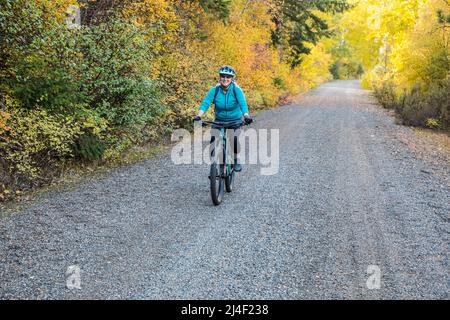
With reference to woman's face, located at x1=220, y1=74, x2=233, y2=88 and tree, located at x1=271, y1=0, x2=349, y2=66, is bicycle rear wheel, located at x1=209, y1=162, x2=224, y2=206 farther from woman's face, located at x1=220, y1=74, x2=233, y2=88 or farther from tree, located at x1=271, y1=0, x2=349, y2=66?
tree, located at x1=271, y1=0, x2=349, y2=66

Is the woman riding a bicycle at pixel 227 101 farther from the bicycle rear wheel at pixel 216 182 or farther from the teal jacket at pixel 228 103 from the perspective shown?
the bicycle rear wheel at pixel 216 182

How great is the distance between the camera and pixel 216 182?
6.95 metres

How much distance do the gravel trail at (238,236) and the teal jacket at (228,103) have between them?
4.89ft

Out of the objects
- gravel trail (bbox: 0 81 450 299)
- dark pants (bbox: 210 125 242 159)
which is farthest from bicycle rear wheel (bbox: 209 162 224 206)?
dark pants (bbox: 210 125 242 159)

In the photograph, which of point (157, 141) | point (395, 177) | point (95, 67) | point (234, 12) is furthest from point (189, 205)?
point (234, 12)

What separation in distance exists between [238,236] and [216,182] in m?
1.41

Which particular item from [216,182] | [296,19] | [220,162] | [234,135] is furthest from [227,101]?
[296,19]

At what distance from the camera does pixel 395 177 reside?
361 inches

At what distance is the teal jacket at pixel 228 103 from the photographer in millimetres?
7234

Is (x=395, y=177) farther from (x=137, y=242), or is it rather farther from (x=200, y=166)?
(x=137, y=242)

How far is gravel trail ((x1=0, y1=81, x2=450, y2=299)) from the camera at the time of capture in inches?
172

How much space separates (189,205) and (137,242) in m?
1.71

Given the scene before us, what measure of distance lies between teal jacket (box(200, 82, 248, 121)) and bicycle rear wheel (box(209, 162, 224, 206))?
2.97 ft

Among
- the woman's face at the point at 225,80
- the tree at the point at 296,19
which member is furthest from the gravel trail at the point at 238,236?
the tree at the point at 296,19
